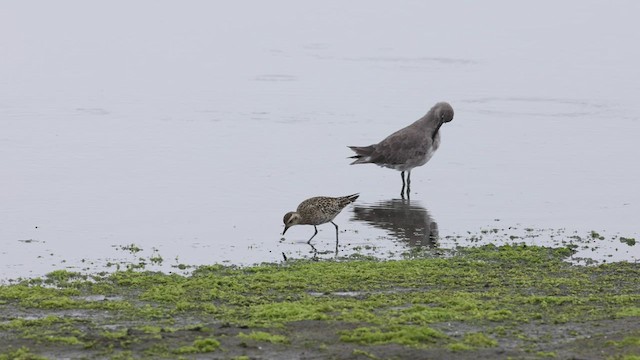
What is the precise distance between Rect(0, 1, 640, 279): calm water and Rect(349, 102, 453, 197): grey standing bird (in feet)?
1.34

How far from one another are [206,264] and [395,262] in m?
2.15

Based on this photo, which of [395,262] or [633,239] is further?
[633,239]

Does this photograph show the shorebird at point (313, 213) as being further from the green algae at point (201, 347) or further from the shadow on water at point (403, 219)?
the green algae at point (201, 347)

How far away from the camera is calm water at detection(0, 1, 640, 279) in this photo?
50.8 feet

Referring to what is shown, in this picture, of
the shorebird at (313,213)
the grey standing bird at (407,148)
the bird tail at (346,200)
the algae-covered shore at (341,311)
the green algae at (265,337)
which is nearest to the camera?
the algae-covered shore at (341,311)

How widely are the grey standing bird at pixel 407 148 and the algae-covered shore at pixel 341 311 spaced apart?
5.45 meters

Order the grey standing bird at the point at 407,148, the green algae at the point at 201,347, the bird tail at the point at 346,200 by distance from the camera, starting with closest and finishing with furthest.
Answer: the green algae at the point at 201,347 < the bird tail at the point at 346,200 < the grey standing bird at the point at 407,148

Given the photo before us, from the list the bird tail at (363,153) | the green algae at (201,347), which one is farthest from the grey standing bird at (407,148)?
the green algae at (201,347)

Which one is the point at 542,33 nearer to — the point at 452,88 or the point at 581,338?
the point at 452,88

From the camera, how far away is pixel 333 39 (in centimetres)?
3488

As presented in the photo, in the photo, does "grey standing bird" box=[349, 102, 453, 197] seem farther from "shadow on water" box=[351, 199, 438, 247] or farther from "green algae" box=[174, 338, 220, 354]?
"green algae" box=[174, 338, 220, 354]

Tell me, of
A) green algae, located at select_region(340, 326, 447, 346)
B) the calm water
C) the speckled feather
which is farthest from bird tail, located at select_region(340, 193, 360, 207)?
green algae, located at select_region(340, 326, 447, 346)

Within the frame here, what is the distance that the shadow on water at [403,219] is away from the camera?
50.1ft

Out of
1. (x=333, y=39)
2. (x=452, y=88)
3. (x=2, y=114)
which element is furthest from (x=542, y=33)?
(x=2, y=114)
